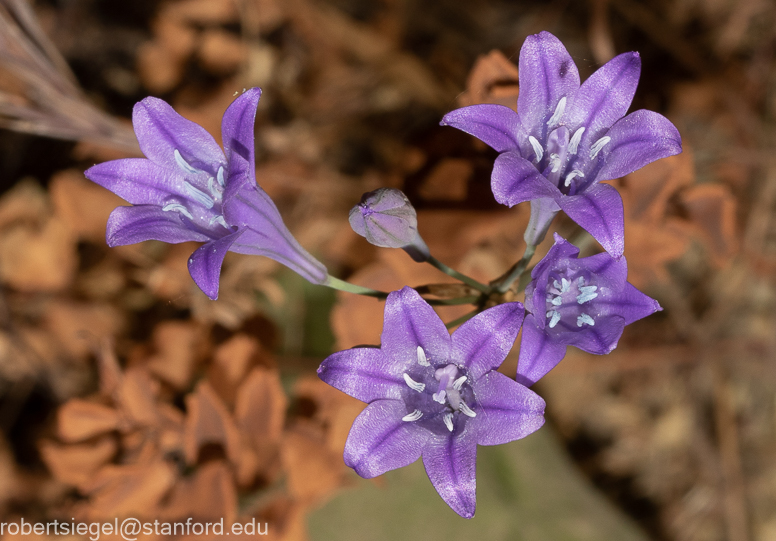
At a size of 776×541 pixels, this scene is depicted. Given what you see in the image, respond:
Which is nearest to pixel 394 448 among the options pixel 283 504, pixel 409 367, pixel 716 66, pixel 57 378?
pixel 409 367

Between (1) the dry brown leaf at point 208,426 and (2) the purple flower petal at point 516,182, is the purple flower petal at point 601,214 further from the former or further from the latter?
(1) the dry brown leaf at point 208,426

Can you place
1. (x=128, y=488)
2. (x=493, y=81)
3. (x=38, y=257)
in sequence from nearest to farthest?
(x=493, y=81) → (x=128, y=488) → (x=38, y=257)

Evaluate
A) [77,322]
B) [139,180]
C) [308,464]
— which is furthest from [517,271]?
[77,322]

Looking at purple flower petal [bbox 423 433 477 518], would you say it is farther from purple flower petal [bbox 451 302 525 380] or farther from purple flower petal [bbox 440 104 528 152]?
purple flower petal [bbox 440 104 528 152]

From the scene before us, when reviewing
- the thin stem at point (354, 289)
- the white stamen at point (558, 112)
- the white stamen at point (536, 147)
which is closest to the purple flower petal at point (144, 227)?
the thin stem at point (354, 289)

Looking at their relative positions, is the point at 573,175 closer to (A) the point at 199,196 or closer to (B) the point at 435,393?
(B) the point at 435,393

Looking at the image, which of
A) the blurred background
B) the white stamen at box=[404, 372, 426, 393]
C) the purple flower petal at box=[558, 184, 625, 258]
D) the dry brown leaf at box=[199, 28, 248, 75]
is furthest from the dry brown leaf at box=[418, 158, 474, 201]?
the dry brown leaf at box=[199, 28, 248, 75]
